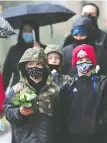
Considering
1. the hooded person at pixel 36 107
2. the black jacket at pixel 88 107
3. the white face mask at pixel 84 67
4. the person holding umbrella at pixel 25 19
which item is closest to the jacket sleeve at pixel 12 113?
the hooded person at pixel 36 107

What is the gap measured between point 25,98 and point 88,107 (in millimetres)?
665

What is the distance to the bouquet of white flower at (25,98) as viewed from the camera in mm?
4863

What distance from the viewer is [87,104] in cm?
515

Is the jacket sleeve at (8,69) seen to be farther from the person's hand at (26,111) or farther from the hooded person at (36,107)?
the person's hand at (26,111)

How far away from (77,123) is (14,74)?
224cm

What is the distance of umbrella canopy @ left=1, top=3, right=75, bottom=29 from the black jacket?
2.59m

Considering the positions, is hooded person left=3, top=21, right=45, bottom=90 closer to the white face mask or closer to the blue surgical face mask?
the blue surgical face mask

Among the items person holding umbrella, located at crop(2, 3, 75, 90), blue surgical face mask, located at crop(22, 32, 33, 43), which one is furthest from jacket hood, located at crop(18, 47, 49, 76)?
blue surgical face mask, located at crop(22, 32, 33, 43)

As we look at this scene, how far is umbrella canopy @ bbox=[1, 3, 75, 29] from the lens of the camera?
7.91 meters

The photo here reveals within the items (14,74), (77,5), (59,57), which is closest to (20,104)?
Answer: (59,57)

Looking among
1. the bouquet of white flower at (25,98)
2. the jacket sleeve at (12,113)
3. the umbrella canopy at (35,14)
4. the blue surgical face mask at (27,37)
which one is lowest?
the jacket sleeve at (12,113)

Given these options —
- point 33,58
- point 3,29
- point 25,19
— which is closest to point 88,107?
point 33,58

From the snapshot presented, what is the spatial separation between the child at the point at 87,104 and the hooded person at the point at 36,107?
0.21 m

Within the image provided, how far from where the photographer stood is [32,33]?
7336 mm
